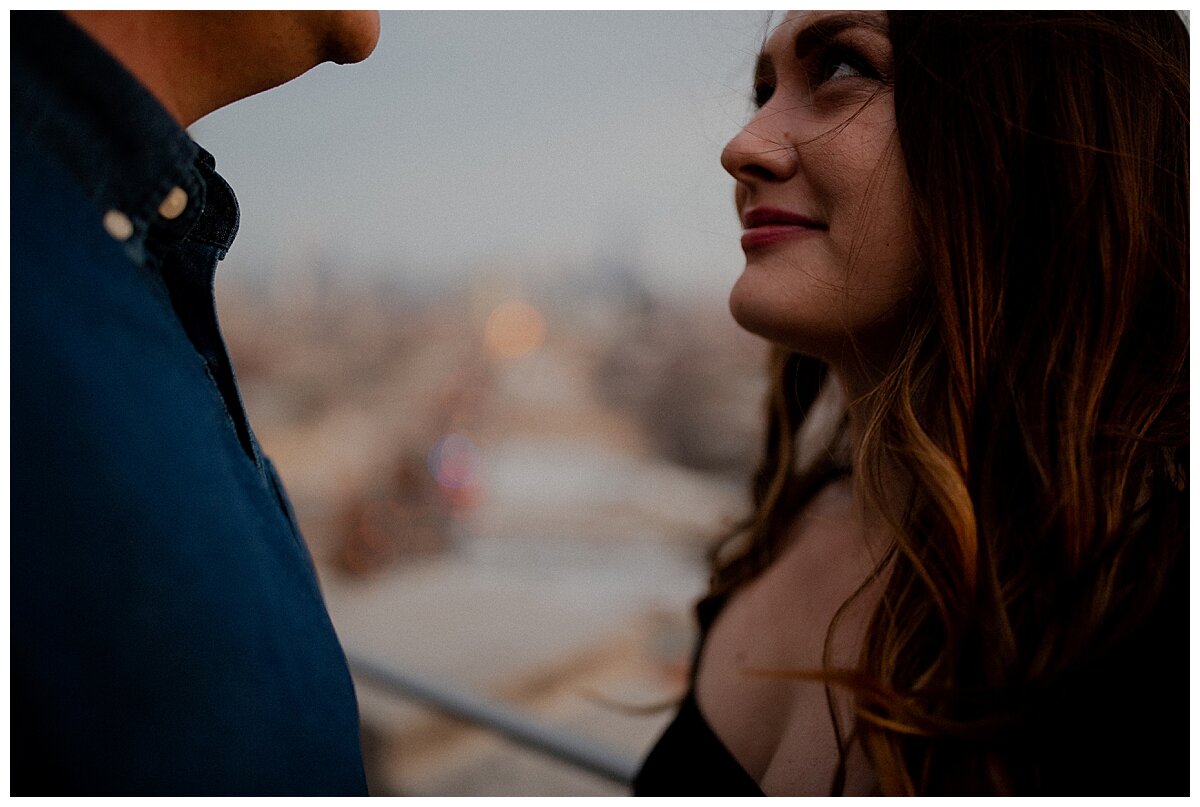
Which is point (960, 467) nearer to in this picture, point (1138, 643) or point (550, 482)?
point (1138, 643)

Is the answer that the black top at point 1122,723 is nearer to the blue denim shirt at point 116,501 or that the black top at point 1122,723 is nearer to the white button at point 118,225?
the blue denim shirt at point 116,501

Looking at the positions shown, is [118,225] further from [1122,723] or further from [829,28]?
[1122,723]

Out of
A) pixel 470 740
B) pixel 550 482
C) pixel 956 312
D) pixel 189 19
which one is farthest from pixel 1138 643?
pixel 550 482

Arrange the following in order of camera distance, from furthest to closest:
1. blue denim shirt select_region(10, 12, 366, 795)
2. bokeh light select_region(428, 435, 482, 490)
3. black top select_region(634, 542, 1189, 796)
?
bokeh light select_region(428, 435, 482, 490) → black top select_region(634, 542, 1189, 796) → blue denim shirt select_region(10, 12, 366, 795)

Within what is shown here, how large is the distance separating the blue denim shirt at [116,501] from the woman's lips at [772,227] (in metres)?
0.57

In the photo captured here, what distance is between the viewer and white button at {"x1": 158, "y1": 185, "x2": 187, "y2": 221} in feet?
2.04

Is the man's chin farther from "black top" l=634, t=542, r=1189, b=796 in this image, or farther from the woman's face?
"black top" l=634, t=542, r=1189, b=796

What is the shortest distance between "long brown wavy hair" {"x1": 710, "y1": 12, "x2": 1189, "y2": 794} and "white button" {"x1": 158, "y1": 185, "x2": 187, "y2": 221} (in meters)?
0.69

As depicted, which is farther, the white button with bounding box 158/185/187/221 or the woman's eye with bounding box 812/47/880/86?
the woman's eye with bounding box 812/47/880/86

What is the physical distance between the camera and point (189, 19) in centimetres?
66

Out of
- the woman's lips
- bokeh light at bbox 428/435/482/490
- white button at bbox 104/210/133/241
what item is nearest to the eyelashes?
the woman's lips

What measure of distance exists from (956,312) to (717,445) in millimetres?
10593

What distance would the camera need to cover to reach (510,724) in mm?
1223

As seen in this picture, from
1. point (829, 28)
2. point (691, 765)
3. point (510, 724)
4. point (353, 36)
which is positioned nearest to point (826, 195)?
point (829, 28)
